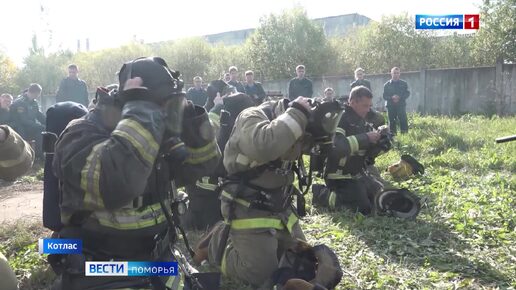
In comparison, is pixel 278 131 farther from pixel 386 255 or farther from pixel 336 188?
pixel 336 188

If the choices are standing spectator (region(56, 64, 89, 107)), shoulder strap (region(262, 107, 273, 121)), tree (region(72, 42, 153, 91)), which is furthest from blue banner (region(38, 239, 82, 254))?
tree (region(72, 42, 153, 91))

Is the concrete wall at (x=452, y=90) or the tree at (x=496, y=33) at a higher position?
the tree at (x=496, y=33)

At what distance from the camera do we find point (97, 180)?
2010mm

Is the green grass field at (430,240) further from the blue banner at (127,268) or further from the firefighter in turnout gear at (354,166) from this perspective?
the blue banner at (127,268)

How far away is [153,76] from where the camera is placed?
2230 millimetres

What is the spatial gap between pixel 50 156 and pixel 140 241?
664 mm

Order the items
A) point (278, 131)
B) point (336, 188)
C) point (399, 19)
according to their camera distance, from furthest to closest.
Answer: point (399, 19) → point (336, 188) → point (278, 131)

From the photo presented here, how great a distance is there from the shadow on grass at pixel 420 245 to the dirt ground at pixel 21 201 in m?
3.64

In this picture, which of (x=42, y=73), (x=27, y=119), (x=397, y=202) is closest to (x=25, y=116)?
(x=27, y=119)

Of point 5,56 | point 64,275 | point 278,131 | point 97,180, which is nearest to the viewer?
point 97,180

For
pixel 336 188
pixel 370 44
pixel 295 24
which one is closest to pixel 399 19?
pixel 370 44

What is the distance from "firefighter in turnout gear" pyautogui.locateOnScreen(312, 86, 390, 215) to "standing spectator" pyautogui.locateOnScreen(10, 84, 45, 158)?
732 cm

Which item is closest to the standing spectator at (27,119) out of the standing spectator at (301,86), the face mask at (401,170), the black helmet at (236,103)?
the standing spectator at (301,86)

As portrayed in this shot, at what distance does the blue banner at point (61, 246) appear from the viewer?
2.31 meters
